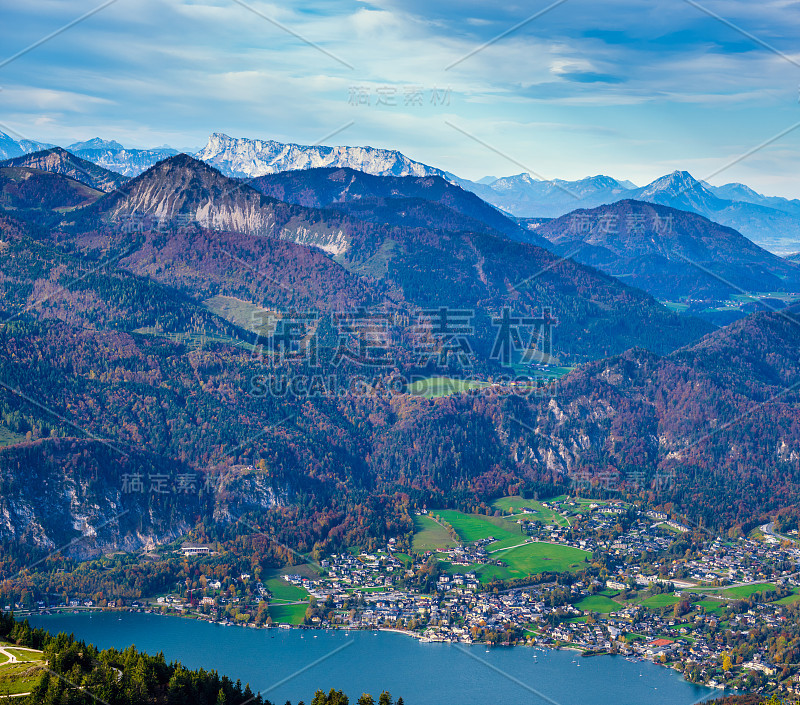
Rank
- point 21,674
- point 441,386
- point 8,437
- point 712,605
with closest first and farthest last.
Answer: point 21,674, point 712,605, point 8,437, point 441,386

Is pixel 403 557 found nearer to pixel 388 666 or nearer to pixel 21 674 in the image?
pixel 388 666

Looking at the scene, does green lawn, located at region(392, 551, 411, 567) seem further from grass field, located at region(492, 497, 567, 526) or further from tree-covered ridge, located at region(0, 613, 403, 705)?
tree-covered ridge, located at region(0, 613, 403, 705)

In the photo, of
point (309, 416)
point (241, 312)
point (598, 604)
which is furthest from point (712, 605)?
point (241, 312)

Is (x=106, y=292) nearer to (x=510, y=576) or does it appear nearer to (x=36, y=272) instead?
(x=36, y=272)

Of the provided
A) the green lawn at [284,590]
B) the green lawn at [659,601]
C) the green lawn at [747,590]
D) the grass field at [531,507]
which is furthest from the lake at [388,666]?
the grass field at [531,507]

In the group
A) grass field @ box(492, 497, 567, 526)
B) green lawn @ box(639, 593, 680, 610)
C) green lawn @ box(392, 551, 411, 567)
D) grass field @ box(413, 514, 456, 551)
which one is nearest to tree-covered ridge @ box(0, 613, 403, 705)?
green lawn @ box(639, 593, 680, 610)

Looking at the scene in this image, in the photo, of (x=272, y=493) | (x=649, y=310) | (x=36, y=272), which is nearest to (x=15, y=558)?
(x=272, y=493)
